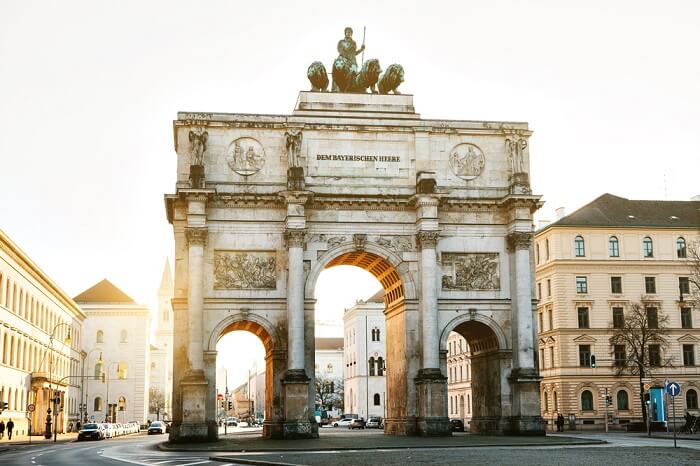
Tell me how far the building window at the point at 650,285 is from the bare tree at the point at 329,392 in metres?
72.0

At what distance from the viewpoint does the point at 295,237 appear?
45000 mm

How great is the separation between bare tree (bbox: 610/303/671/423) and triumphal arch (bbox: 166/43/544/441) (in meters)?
19.9

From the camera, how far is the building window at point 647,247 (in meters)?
74.0

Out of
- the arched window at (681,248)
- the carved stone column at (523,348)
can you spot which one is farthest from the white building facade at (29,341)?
the arched window at (681,248)

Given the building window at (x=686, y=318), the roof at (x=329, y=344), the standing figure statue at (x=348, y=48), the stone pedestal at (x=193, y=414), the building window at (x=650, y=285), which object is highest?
the standing figure statue at (x=348, y=48)

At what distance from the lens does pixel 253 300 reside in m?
45.5

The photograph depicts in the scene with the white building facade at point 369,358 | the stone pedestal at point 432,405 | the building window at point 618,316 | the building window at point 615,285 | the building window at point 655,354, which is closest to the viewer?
the stone pedestal at point 432,405

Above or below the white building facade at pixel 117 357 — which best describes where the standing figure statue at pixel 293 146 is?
above

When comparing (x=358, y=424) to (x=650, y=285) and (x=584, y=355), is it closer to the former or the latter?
(x=584, y=355)

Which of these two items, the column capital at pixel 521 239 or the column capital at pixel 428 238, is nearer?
the column capital at pixel 428 238

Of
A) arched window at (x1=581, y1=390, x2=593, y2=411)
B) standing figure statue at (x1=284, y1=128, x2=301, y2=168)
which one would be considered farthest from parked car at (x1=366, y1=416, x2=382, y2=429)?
standing figure statue at (x1=284, y1=128, x2=301, y2=168)

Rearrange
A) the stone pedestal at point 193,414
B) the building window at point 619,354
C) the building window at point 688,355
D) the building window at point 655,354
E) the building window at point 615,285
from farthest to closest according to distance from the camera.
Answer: the building window at point 615,285 → the building window at point 688,355 → the building window at point 619,354 → the building window at point 655,354 → the stone pedestal at point 193,414

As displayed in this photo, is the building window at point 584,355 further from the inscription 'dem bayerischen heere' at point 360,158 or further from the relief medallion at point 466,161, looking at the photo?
the inscription 'dem bayerischen heere' at point 360,158

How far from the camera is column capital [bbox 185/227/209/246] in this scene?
44.8 m
